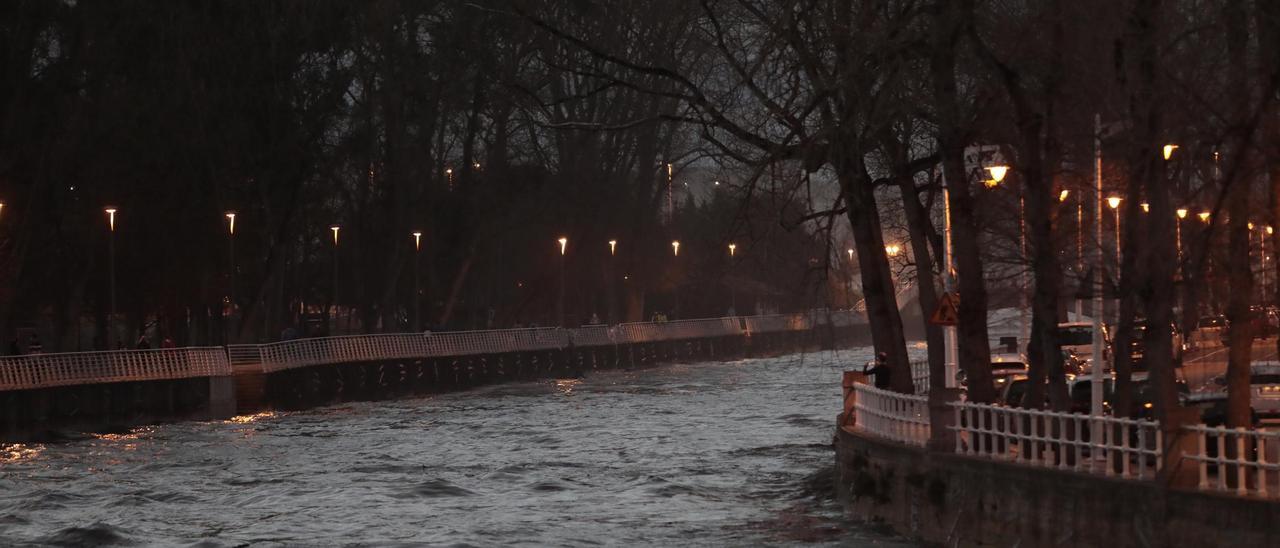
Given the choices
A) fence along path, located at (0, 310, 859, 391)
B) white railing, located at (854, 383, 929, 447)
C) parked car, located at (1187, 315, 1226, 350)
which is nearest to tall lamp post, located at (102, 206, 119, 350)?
fence along path, located at (0, 310, 859, 391)

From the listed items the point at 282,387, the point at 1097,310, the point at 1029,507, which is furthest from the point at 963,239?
the point at 282,387

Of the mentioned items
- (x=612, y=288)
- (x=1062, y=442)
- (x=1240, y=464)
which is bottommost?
(x=1240, y=464)

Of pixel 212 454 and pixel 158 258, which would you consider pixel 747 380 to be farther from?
pixel 212 454

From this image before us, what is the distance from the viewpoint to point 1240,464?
18328mm

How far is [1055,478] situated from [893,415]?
19.7 ft

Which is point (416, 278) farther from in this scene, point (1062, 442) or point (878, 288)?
point (1062, 442)

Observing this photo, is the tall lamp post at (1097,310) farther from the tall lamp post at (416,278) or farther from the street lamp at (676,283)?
the street lamp at (676,283)

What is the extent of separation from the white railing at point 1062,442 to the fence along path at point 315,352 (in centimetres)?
798

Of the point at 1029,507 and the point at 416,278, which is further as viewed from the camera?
the point at 416,278

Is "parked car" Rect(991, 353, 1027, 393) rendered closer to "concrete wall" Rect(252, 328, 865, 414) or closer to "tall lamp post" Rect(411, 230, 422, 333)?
"concrete wall" Rect(252, 328, 865, 414)

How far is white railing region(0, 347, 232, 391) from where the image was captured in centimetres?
5091

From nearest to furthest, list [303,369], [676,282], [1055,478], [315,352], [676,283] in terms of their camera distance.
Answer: [1055,478] < [303,369] < [315,352] < [676,282] < [676,283]

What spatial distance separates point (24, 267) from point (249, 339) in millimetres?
7983

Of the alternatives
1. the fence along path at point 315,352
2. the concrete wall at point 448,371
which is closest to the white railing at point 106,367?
the fence along path at point 315,352
